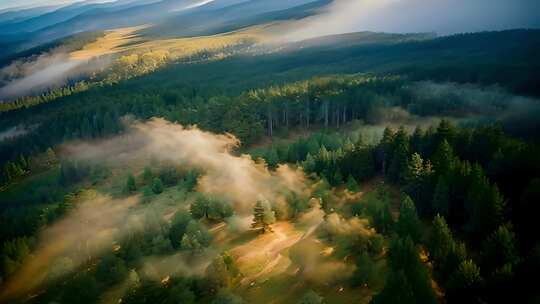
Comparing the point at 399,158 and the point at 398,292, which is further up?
the point at 398,292

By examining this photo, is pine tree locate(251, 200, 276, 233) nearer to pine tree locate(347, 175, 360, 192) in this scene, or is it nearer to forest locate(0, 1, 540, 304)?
forest locate(0, 1, 540, 304)

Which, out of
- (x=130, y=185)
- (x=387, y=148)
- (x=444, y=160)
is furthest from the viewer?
(x=130, y=185)

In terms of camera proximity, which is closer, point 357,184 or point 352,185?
point 352,185

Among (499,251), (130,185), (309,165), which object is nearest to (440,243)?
(499,251)

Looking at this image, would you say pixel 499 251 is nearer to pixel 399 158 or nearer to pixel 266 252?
pixel 266 252

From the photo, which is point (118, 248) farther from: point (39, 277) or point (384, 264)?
point (384, 264)

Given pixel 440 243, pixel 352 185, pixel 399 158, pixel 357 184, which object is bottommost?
pixel 357 184

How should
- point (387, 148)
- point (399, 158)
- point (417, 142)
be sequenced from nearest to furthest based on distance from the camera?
point (399, 158)
point (417, 142)
point (387, 148)
